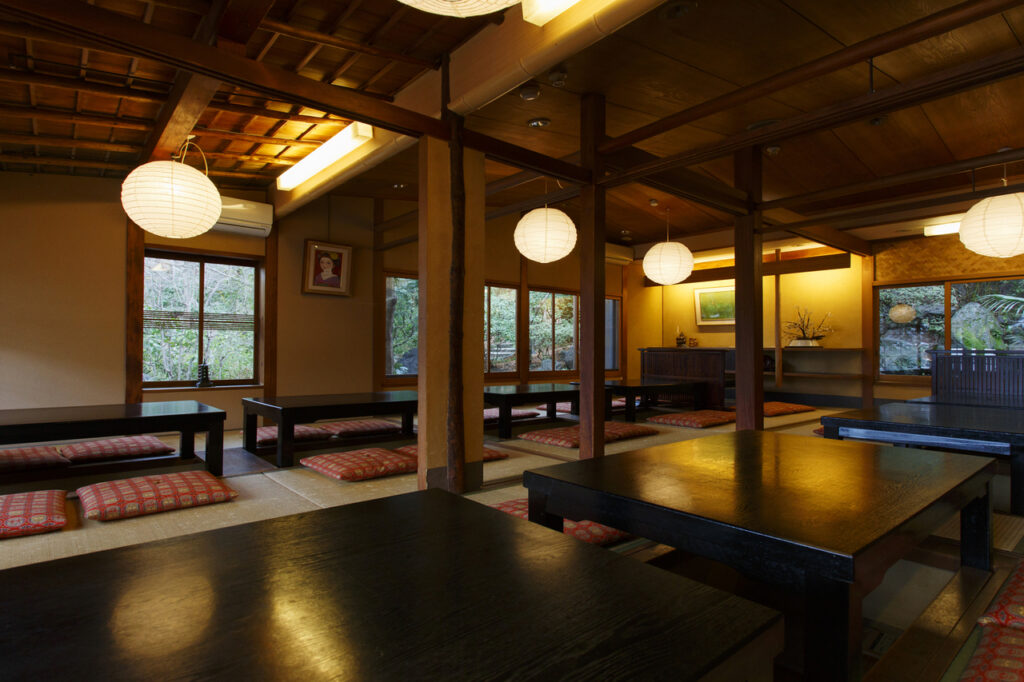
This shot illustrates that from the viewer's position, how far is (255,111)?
4160 millimetres

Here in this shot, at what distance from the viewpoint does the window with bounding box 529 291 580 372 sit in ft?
30.3

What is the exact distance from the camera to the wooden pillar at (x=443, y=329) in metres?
3.46

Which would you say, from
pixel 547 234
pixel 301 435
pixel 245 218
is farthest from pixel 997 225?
pixel 245 218

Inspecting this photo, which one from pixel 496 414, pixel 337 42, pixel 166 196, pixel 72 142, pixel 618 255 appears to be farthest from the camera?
pixel 618 255

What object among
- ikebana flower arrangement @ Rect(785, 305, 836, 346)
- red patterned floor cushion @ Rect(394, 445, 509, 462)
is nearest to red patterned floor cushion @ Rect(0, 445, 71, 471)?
red patterned floor cushion @ Rect(394, 445, 509, 462)

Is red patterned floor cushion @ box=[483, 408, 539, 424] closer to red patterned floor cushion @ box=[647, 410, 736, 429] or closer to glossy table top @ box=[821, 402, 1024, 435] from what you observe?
red patterned floor cushion @ box=[647, 410, 736, 429]

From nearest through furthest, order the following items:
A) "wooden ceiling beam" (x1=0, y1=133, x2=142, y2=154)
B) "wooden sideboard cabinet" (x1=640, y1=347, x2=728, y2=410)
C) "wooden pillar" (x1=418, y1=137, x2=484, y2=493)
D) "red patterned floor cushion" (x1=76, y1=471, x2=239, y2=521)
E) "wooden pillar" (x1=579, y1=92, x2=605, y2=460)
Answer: "red patterned floor cushion" (x1=76, y1=471, x2=239, y2=521), "wooden pillar" (x1=418, y1=137, x2=484, y2=493), "wooden pillar" (x1=579, y1=92, x2=605, y2=460), "wooden ceiling beam" (x1=0, y1=133, x2=142, y2=154), "wooden sideboard cabinet" (x1=640, y1=347, x2=728, y2=410)

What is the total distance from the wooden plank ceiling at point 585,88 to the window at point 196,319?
3.68 feet

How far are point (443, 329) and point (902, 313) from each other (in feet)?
26.2

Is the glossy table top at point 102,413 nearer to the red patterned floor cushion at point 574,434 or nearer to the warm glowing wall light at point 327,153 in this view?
the warm glowing wall light at point 327,153

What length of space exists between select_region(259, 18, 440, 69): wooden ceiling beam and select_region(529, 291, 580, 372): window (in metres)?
5.74

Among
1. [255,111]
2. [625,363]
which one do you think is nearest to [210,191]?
[255,111]

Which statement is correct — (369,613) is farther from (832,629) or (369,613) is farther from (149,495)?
(149,495)

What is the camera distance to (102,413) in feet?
12.0
